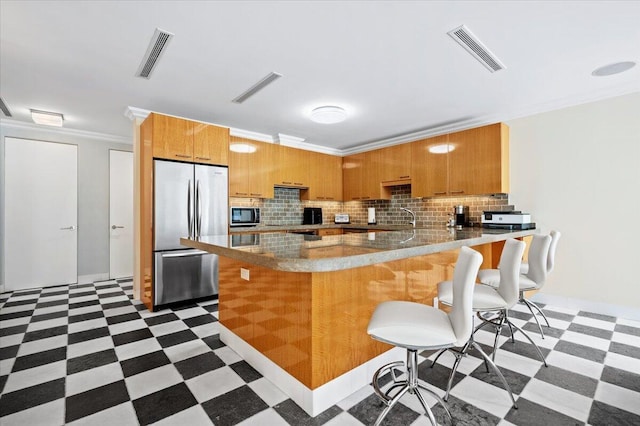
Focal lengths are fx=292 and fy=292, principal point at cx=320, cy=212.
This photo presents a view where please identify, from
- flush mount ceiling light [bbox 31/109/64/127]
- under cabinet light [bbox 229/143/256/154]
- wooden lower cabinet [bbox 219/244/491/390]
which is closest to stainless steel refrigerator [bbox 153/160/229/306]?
under cabinet light [bbox 229/143/256/154]

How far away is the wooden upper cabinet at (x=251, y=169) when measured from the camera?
15.1 feet

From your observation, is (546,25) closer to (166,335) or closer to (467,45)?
(467,45)

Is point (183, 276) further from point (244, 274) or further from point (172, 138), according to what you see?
point (244, 274)

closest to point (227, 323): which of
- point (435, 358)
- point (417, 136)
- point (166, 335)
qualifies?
point (166, 335)

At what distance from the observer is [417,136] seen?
4.96m

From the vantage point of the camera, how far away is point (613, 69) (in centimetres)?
278

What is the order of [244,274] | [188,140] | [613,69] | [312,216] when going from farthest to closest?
1. [312,216]
2. [188,140]
3. [613,69]
4. [244,274]

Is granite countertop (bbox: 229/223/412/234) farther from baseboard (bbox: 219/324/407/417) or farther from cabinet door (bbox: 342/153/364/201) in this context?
baseboard (bbox: 219/324/407/417)

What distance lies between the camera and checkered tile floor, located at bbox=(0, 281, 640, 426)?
162cm

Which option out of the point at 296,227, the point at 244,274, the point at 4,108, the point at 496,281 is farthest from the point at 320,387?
the point at 4,108

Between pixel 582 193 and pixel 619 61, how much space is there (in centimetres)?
145

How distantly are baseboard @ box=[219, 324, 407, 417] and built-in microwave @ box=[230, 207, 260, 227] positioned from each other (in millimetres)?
2583

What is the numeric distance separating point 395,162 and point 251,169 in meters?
2.48

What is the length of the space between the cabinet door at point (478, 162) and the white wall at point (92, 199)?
220 inches
